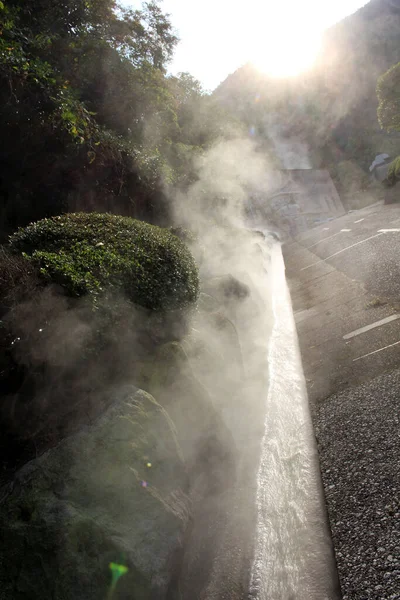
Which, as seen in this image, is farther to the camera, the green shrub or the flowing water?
the green shrub

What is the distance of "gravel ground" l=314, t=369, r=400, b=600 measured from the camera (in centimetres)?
212

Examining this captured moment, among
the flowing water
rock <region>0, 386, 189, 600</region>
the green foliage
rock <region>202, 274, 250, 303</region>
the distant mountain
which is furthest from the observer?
the distant mountain

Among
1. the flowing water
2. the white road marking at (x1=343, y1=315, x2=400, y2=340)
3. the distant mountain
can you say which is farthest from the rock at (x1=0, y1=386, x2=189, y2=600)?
the distant mountain

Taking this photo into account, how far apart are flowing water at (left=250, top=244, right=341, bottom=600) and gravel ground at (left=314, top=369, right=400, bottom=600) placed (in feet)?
0.32

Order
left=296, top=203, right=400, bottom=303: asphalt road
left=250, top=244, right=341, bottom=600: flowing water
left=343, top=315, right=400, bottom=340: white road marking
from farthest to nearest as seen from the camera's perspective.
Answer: left=296, top=203, right=400, bottom=303: asphalt road < left=343, top=315, right=400, bottom=340: white road marking < left=250, top=244, right=341, bottom=600: flowing water

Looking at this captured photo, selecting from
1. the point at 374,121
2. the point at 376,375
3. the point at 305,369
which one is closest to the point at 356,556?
the point at 376,375

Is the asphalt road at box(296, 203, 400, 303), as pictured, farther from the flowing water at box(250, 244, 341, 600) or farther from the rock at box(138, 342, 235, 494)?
the rock at box(138, 342, 235, 494)

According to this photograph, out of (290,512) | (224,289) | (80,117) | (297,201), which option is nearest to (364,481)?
(290,512)

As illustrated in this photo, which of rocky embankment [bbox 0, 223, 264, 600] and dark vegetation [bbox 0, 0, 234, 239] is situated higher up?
dark vegetation [bbox 0, 0, 234, 239]

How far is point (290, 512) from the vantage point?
283 cm

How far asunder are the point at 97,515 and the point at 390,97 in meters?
27.9

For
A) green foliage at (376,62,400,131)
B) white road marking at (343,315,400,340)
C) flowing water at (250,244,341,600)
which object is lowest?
white road marking at (343,315,400,340)

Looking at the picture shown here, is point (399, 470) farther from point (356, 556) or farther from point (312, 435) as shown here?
point (312, 435)

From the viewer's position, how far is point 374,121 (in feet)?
137
